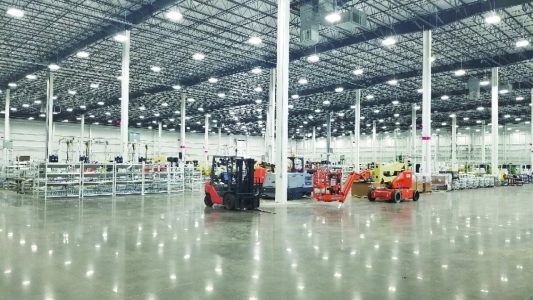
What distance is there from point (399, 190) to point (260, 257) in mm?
13540

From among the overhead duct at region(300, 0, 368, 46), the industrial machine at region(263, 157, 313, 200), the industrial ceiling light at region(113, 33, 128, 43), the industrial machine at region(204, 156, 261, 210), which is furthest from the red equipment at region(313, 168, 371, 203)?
the industrial ceiling light at region(113, 33, 128, 43)

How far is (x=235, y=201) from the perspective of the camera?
14188mm

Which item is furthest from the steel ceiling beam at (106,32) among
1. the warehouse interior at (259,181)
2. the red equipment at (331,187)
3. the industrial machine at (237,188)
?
the red equipment at (331,187)

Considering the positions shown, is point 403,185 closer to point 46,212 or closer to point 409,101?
point 46,212

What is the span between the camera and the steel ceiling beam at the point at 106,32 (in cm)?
2023

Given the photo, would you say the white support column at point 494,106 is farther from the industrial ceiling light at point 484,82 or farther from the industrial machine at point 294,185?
the industrial machine at point 294,185

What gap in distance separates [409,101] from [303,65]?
17701 millimetres

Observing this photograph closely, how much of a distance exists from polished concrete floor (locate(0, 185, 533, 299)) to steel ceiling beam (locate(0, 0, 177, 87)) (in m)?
11.8

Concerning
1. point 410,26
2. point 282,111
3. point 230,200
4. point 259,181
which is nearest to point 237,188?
point 230,200

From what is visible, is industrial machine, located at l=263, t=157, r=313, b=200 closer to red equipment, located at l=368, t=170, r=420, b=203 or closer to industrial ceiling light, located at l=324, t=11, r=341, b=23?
red equipment, located at l=368, t=170, r=420, b=203

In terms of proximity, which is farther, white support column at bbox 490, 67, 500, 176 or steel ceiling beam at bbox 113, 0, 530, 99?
white support column at bbox 490, 67, 500, 176

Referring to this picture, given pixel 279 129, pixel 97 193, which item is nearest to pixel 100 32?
pixel 97 193

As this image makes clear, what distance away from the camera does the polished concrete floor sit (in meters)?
5.15

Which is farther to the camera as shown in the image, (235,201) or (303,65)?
(303,65)
